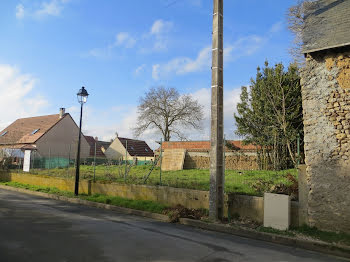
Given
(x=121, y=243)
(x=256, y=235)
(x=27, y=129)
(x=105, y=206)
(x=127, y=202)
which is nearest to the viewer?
(x=121, y=243)

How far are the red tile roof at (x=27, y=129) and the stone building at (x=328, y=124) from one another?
113 ft

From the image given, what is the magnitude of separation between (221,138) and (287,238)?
141 inches

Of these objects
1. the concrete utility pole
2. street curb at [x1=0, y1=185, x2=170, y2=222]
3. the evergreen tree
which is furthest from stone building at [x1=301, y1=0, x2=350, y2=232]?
the evergreen tree

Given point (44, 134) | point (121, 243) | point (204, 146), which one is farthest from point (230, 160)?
point (44, 134)

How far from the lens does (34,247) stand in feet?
17.6

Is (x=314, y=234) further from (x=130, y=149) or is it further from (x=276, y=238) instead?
(x=130, y=149)

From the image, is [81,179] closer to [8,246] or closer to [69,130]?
[8,246]

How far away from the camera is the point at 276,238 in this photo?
6957 millimetres

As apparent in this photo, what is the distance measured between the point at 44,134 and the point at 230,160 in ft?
82.8

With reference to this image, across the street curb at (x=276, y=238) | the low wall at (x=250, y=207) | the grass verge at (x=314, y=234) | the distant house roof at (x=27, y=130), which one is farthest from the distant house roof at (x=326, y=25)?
the distant house roof at (x=27, y=130)

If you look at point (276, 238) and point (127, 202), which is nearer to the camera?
point (276, 238)

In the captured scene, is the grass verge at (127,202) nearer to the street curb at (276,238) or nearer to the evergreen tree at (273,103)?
the street curb at (276,238)

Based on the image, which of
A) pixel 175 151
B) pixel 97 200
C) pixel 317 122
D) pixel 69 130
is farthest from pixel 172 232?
pixel 69 130

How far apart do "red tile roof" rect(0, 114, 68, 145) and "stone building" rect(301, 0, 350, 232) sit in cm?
3454
